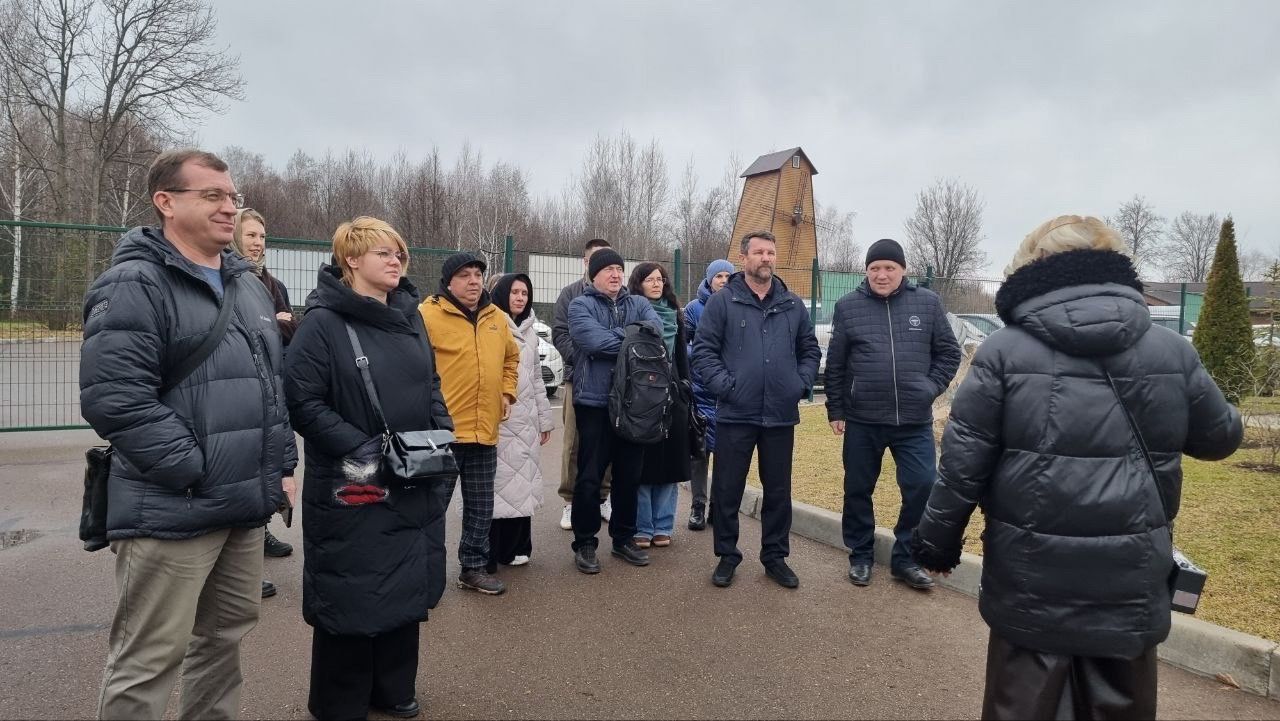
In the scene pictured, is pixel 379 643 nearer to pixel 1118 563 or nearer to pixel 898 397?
pixel 1118 563

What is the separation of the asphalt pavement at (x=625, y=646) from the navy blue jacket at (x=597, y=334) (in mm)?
1194

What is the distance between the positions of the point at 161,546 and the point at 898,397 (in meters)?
3.87

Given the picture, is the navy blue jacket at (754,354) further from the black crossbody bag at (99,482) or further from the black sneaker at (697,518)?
the black crossbody bag at (99,482)

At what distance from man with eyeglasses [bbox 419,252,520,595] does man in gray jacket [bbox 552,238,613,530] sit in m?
0.79

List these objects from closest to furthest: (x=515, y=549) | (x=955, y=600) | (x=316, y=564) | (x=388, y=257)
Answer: (x=316, y=564), (x=388, y=257), (x=955, y=600), (x=515, y=549)

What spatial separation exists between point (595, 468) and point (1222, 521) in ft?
15.0

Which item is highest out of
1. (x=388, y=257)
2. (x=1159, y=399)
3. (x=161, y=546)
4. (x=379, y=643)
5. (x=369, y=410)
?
(x=388, y=257)

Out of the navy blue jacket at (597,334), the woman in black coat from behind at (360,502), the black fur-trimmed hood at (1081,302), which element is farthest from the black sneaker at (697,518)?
the black fur-trimmed hood at (1081,302)

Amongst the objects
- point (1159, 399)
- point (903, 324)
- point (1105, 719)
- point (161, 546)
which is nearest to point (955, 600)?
point (903, 324)

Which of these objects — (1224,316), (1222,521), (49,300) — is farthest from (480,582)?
(1224,316)

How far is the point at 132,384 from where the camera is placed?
88.0 inches

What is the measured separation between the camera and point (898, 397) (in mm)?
4672

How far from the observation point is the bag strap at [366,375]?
299 centimetres

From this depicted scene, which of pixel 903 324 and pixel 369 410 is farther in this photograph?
pixel 903 324
